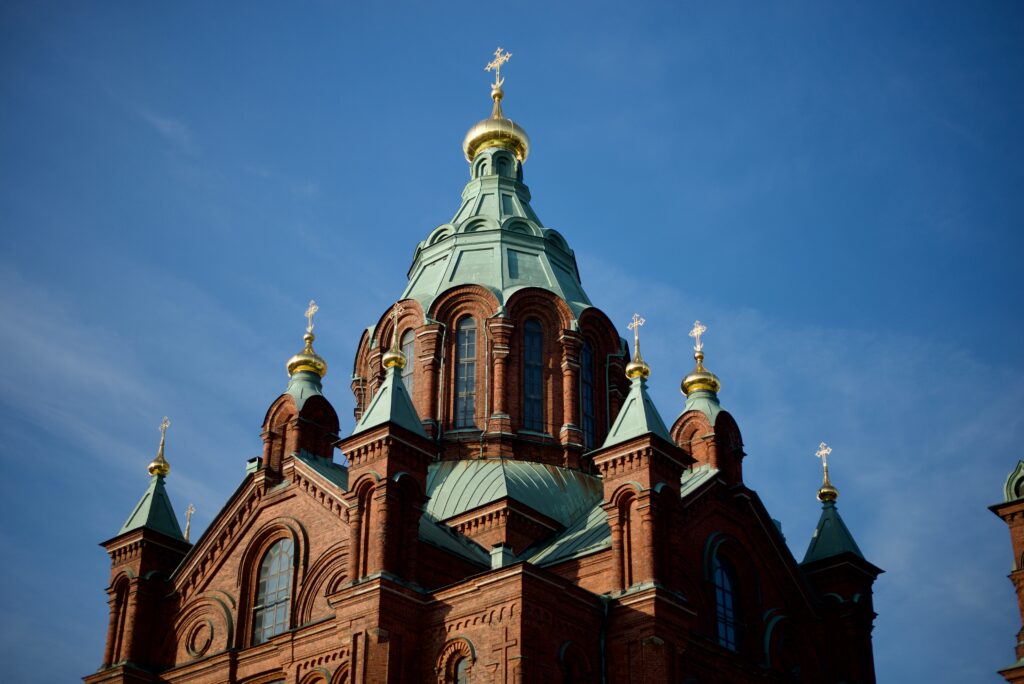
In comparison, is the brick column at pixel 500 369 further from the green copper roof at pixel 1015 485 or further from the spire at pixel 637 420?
the green copper roof at pixel 1015 485

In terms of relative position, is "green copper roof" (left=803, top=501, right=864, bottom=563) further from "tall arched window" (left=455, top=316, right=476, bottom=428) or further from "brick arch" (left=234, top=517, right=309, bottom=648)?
"brick arch" (left=234, top=517, right=309, bottom=648)

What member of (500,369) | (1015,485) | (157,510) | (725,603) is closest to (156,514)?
(157,510)

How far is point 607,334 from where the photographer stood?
4250cm

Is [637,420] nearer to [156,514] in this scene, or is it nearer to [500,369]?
[500,369]

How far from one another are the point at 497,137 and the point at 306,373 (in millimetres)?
13077

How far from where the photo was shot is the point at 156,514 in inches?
1480

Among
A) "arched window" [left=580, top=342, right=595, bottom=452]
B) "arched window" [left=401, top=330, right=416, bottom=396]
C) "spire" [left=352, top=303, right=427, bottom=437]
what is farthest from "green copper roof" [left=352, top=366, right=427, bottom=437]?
"arched window" [left=580, top=342, right=595, bottom=452]

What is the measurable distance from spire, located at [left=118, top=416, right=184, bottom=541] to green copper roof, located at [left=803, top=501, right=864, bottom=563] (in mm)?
16171

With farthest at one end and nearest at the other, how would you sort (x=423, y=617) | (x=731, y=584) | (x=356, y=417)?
1. (x=356, y=417)
2. (x=731, y=584)
3. (x=423, y=617)

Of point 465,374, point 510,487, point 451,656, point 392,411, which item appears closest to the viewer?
point 451,656

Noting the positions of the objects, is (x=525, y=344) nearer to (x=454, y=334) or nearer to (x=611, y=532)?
(x=454, y=334)

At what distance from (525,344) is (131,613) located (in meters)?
12.6

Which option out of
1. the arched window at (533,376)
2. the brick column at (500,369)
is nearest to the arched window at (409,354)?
the brick column at (500,369)

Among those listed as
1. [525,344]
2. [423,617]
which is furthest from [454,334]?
[423,617]
